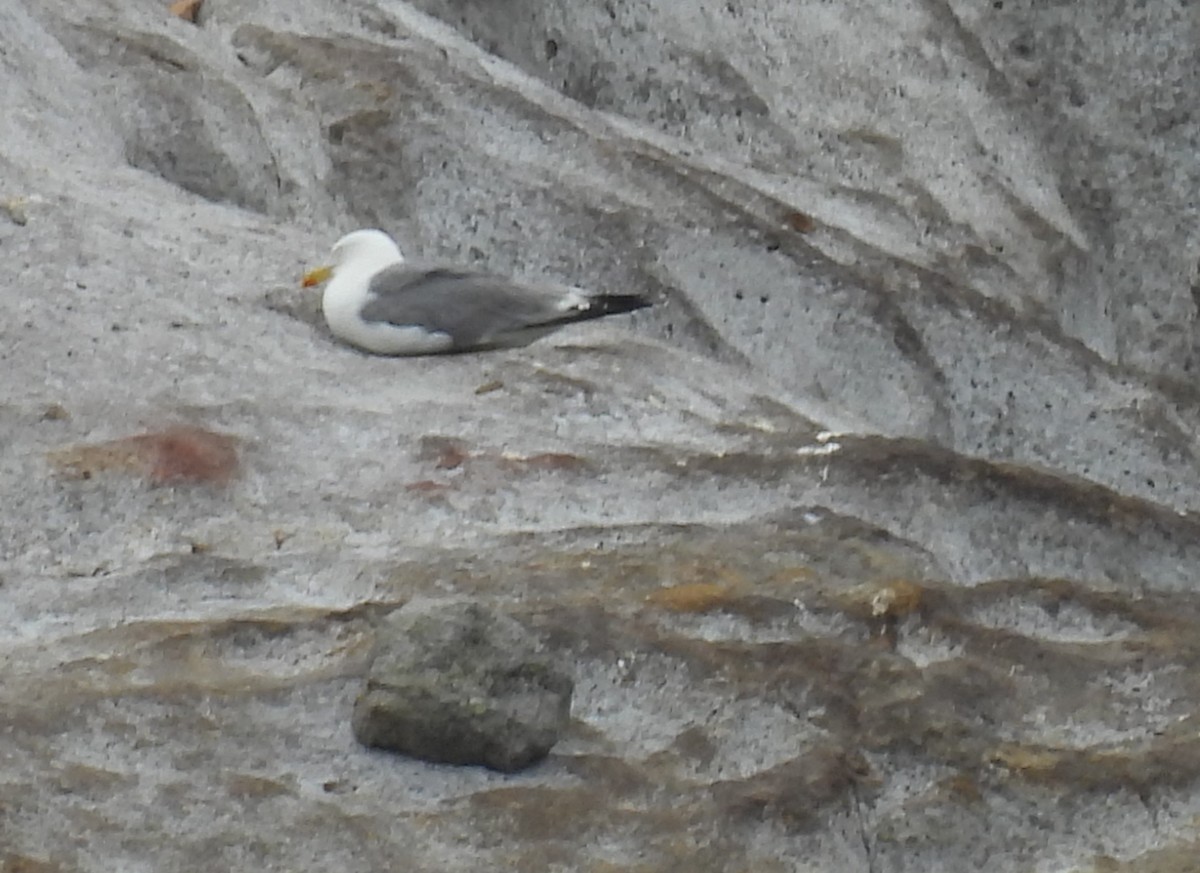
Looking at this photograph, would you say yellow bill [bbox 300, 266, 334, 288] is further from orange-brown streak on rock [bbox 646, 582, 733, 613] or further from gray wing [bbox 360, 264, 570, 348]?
orange-brown streak on rock [bbox 646, 582, 733, 613]

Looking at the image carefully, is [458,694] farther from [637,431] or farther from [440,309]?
[440,309]

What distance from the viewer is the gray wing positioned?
141 inches

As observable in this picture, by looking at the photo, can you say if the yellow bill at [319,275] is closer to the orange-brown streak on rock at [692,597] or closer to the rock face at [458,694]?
the orange-brown streak on rock at [692,597]

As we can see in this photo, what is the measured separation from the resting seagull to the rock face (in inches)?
44.8

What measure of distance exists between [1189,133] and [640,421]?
1966 mm

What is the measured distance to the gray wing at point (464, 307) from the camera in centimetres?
358

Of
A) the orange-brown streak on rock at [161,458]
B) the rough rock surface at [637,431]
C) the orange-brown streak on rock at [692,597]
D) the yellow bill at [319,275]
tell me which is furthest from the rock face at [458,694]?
the yellow bill at [319,275]

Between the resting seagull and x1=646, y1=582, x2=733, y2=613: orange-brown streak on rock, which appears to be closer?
x1=646, y1=582, x2=733, y2=613: orange-brown streak on rock

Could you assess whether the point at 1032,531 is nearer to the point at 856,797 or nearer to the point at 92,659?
the point at 856,797

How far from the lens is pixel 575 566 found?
2.95 metres

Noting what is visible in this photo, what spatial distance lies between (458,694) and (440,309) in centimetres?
127

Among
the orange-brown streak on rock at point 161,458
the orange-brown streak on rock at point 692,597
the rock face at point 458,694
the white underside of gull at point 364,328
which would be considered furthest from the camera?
the white underside of gull at point 364,328

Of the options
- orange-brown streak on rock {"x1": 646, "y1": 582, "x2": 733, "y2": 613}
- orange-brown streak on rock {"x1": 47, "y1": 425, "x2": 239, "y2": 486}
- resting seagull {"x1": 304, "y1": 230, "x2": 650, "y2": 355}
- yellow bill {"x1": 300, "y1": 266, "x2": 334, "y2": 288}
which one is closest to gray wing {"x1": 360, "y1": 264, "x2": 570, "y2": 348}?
resting seagull {"x1": 304, "y1": 230, "x2": 650, "y2": 355}

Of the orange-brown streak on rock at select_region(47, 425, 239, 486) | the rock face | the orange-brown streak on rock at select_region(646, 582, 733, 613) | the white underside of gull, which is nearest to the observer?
the rock face
